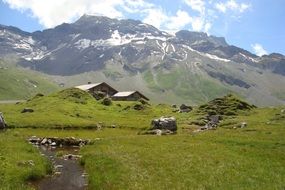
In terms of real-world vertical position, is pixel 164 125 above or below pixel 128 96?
below

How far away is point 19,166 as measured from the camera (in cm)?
3741

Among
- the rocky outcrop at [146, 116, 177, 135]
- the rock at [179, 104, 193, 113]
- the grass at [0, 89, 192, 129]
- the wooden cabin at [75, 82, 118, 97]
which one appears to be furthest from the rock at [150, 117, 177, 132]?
the wooden cabin at [75, 82, 118, 97]

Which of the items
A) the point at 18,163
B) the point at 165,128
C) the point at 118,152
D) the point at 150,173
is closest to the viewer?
the point at 150,173

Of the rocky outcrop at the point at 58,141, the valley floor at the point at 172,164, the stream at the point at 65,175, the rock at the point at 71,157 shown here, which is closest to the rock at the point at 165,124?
the rocky outcrop at the point at 58,141

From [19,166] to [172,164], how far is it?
13368 millimetres

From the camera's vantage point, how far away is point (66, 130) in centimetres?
7950

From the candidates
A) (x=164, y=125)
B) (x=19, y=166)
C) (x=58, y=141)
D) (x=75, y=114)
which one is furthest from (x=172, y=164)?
(x=75, y=114)

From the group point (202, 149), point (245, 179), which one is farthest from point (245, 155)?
point (245, 179)

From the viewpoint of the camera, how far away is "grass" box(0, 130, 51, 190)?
105ft

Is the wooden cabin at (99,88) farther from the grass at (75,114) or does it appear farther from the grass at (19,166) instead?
the grass at (19,166)

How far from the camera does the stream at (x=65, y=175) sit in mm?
34219

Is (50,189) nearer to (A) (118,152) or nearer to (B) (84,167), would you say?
(B) (84,167)

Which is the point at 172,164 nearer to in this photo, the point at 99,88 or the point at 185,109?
the point at 185,109

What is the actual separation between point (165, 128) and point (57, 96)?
2321 inches
